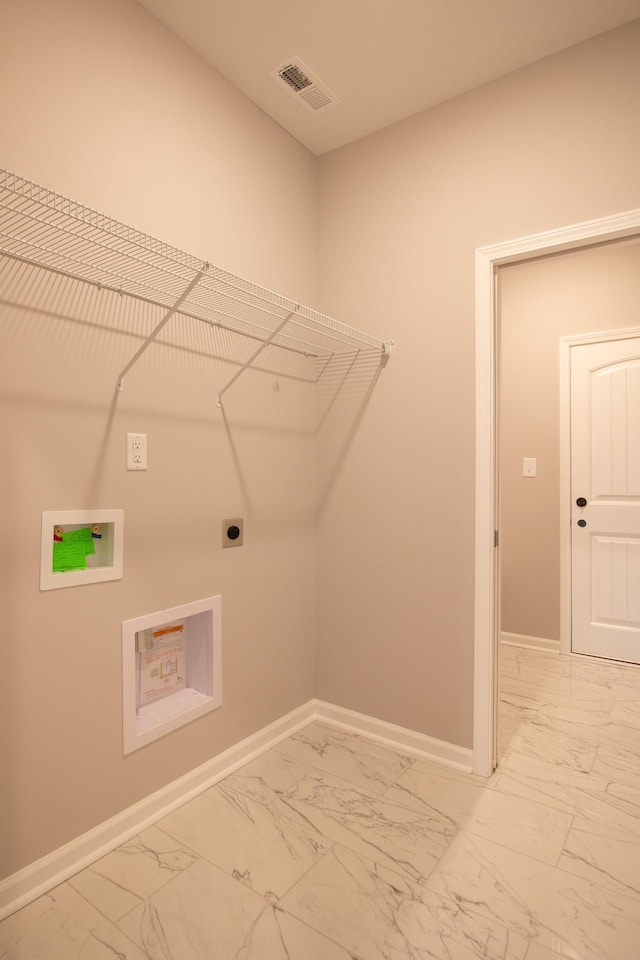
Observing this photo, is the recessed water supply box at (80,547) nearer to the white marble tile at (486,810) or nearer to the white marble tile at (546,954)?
the white marble tile at (486,810)

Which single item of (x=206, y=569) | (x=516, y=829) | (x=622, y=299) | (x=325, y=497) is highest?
(x=622, y=299)

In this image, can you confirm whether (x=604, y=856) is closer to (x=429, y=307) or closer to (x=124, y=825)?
(x=124, y=825)

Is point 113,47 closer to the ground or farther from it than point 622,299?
farther from it

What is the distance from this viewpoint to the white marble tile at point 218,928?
1.26m

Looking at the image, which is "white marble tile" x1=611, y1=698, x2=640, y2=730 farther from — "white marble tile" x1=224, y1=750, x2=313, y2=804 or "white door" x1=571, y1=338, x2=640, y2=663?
"white marble tile" x1=224, y1=750, x2=313, y2=804

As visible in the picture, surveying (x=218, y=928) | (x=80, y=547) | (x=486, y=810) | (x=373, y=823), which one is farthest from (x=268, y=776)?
(x=80, y=547)

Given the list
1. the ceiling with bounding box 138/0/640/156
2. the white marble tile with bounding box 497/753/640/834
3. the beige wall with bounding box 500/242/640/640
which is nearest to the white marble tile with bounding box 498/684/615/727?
the white marble tile with bounding box 497/753/640/834

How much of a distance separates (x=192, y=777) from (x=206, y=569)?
75 centimetres

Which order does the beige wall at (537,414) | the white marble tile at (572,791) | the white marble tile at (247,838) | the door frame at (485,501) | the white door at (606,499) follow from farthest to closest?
the beige wall at (537,414) → the white door at (606,499) → the door frame at (485,501) → the white marble tile at (572,791) → the white marble tile at (247,838)

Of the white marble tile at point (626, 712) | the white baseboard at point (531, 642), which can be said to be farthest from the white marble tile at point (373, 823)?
the white baseboard at point (531, 642)

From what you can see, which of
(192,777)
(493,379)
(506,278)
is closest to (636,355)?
(506,278)

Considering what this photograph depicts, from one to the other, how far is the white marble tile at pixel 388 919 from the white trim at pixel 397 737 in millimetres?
668

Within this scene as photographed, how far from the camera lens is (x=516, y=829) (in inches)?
67.6

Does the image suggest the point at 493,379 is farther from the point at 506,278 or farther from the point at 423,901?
the point at 506,278
